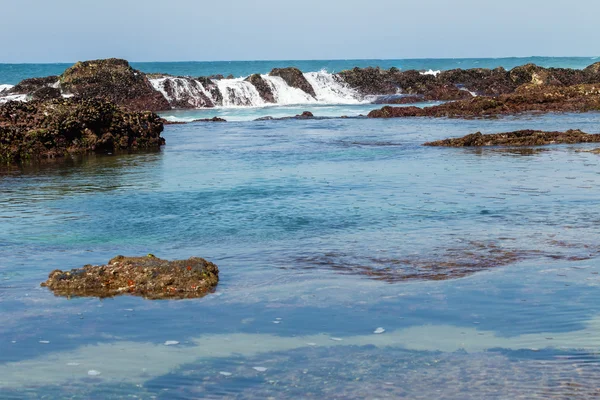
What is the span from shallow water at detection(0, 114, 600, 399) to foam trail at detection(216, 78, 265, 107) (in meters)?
30.0

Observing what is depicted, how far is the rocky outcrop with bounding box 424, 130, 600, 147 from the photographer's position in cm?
2056

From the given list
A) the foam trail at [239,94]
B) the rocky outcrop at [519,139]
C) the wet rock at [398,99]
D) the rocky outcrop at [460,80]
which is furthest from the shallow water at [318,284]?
the rocky outcrop at [460,80]

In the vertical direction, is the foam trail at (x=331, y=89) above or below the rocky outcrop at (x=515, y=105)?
above

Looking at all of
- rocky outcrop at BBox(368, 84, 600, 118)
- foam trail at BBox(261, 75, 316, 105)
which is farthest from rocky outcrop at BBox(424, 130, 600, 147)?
foam trail at BBox(261, 75, 316, 105)

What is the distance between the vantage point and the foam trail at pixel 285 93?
1949 inches

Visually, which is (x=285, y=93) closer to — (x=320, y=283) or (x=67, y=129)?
(x=67, y=129)

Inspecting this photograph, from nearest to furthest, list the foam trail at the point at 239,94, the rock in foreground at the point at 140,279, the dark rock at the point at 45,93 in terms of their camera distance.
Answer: the rock in foreground at the point at 140,279 → the dark rock at the point at 45,93 → the foam trail at the point at 239,94

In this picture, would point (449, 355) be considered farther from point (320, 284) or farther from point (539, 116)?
point (539, 116)

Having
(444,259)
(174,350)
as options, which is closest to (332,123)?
(444,259)

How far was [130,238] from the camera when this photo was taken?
995 centimetres

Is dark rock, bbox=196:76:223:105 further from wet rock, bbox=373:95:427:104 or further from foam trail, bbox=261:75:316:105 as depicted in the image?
wet rock, bbox=373:95:427:104

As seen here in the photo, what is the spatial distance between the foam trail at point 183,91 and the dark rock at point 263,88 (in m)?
4.31

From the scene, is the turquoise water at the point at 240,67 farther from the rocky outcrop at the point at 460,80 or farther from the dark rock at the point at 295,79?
the rocky outcrop at the point at 460,80

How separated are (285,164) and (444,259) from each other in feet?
32.0
